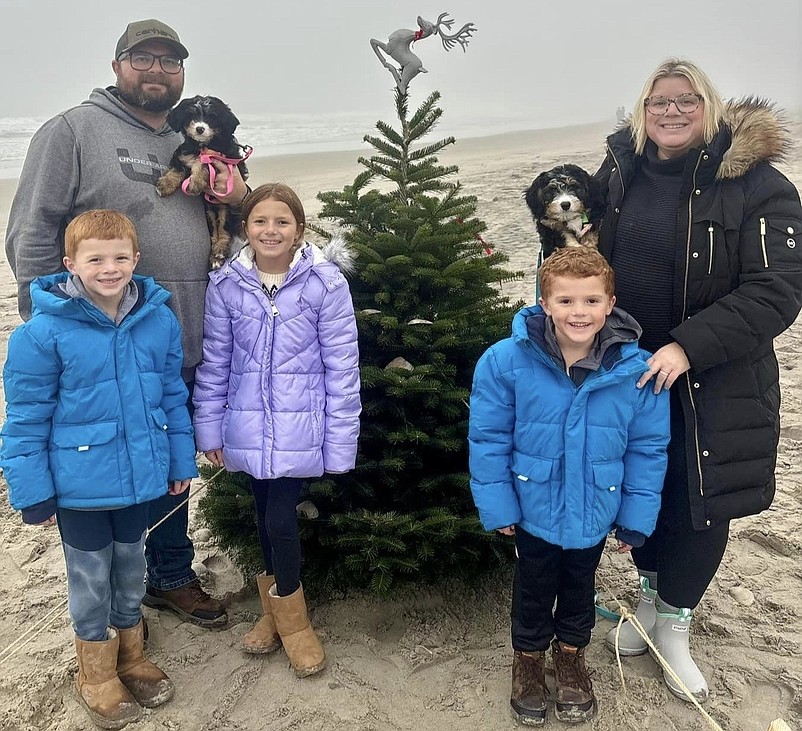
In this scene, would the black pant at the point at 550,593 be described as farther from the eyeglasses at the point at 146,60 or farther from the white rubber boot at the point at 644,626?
the eyeglasses at the point at 146,60

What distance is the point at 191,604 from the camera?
145 inches

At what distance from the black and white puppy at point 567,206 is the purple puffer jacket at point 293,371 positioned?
917 millimetres

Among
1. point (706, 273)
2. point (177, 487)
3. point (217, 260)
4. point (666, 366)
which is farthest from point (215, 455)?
point (706, 273)

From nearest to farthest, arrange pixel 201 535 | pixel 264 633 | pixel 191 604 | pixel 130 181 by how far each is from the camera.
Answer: pixel 130 181
pixel 264 633
pixel 191 604
pixel 201 535

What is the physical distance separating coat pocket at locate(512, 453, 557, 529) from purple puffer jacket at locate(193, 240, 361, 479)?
0.73m

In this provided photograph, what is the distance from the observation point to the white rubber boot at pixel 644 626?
341 centimetres

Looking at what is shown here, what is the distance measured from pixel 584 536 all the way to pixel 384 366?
3.96 feet

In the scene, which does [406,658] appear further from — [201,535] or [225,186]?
[225,186]

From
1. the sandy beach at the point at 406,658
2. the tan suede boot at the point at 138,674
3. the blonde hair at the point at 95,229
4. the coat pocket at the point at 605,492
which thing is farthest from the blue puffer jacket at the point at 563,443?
the tan suede boot at the point at 138,674

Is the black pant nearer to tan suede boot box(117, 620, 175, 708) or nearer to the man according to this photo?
tan suede boot box(117, 620, 175, 708)

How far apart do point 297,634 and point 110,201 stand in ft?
7.05

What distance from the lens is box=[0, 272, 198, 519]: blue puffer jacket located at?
2.62 meters

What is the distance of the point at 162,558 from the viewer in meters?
3.72

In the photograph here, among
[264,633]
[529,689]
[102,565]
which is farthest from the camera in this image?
[264,633]
